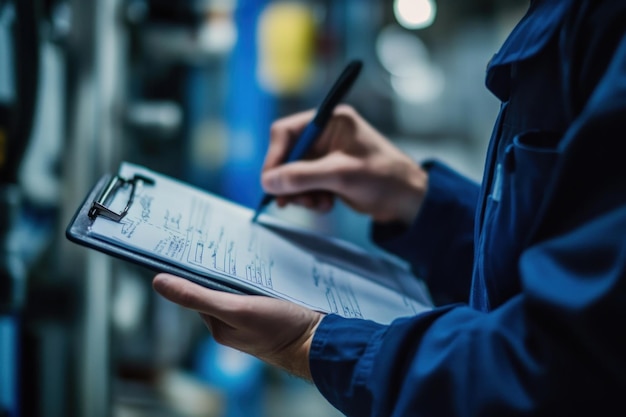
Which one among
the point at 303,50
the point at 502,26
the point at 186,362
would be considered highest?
the point at 502,26

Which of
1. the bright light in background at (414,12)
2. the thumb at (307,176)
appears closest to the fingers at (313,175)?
the thumb at (307,176)

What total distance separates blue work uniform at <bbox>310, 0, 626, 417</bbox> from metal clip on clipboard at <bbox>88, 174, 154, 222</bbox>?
0.22 m

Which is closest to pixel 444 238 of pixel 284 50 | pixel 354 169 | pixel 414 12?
pixel 354 169

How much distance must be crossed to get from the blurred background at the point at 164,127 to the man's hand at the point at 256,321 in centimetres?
52

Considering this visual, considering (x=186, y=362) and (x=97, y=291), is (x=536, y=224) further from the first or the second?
(x=186, y=362)

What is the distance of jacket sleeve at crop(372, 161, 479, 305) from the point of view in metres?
0.82

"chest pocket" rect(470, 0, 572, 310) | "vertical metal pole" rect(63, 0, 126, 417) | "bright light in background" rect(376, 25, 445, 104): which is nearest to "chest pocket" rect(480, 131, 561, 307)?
"chest pocket" rect(470, 0, 572, 310)

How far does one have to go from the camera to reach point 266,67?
176 cm

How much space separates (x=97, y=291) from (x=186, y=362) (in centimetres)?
55

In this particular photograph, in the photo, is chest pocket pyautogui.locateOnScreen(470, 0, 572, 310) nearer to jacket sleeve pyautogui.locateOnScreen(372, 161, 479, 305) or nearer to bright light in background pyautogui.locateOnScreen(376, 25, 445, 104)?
jacket sleeve pyautogui.locateOnScreen(372, 161, 479, 305)

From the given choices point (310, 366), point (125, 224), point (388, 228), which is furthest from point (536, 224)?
point (388, 228)

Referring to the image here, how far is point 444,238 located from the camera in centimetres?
84

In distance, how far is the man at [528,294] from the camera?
37 centimetres

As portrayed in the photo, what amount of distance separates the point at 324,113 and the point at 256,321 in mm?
392
